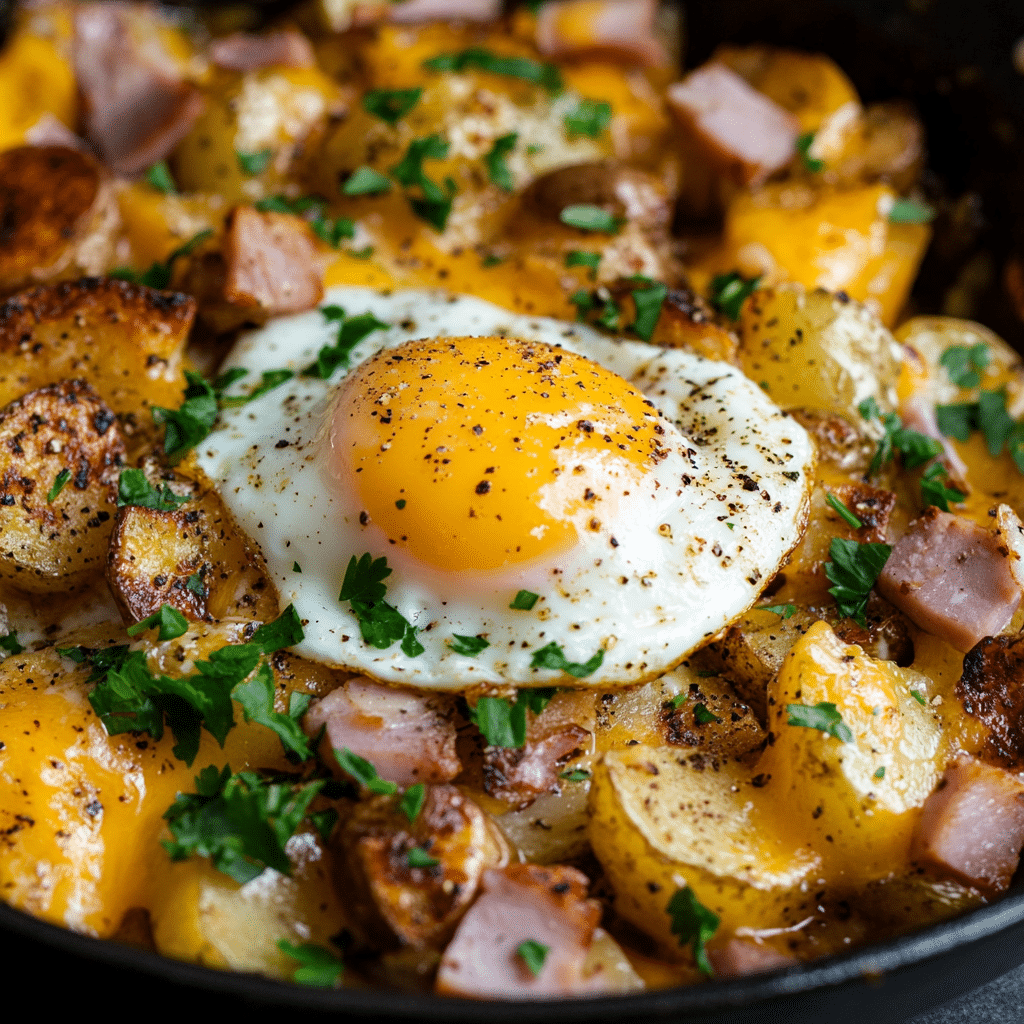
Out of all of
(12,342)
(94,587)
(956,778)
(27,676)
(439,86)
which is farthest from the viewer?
(439,86)

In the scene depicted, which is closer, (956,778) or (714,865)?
(714,865)

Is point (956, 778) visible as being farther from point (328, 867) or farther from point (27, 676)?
point (27, 676)

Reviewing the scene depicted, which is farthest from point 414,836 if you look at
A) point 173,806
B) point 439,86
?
point 439,86

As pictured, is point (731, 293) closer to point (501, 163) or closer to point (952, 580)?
point (501, 163)

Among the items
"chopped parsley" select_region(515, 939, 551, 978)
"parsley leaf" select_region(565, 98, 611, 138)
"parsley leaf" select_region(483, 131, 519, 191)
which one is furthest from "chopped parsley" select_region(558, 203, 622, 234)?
"chopped parsley" select_region(515, 939, 551, 978)

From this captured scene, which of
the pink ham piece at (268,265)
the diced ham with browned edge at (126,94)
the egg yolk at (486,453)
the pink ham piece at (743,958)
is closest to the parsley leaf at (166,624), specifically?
the egg yolk at (486,453)

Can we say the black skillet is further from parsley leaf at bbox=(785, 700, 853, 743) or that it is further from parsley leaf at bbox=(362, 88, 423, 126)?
parsley leaf at bbox=(362, 88, 423, 126)

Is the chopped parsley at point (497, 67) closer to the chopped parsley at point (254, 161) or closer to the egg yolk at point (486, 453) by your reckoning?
the chopped parsley at point (254, 161)
